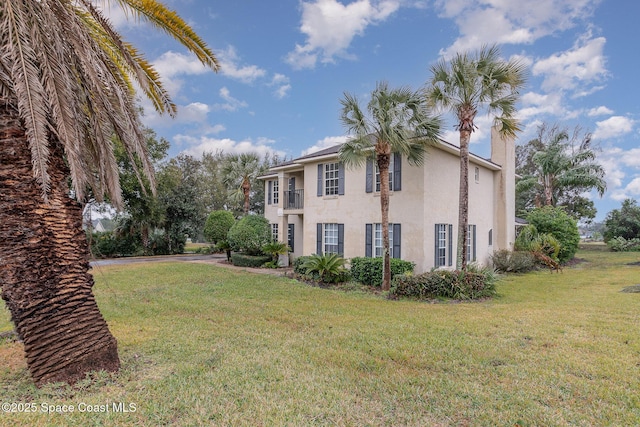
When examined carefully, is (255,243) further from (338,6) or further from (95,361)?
(95,361)

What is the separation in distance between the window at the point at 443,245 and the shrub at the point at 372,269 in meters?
1.83

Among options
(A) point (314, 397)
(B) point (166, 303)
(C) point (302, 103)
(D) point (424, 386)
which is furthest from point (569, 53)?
(B) point (166, 303)

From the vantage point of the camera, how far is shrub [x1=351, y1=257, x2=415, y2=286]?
13.8 metres

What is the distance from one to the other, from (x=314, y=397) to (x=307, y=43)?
14.3 meters

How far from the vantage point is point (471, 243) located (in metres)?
17.3

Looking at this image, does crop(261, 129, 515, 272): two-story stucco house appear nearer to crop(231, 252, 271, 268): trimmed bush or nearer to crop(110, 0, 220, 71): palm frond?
crop(231, 252, 271, 268): trimmed bush

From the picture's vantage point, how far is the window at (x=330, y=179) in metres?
16.8

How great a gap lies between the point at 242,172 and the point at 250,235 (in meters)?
8.51

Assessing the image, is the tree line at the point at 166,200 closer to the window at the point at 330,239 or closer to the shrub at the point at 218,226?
the shrub at the point at 218,226

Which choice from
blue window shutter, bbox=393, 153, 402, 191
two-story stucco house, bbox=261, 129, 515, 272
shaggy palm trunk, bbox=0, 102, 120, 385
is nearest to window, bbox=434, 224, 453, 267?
two-story stucco house, bbox=261, 129, 515, 272

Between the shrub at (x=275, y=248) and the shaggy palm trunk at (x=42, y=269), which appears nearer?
the shaggy palm trunk at (x=42, y=269)

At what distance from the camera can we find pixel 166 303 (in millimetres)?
10352

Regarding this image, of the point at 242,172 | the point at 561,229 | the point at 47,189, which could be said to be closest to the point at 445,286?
the point at 47,189

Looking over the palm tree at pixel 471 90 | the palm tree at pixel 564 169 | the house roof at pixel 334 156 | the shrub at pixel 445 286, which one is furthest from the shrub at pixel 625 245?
the shrub at pixel 445 286
